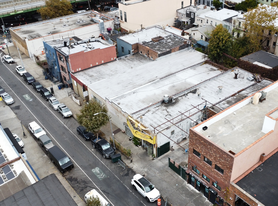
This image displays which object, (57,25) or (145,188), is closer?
(145,188)

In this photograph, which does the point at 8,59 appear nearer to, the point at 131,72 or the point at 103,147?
the point at 131,72

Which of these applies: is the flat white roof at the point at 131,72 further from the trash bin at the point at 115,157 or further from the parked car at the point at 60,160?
the parked car at the point at 60,160

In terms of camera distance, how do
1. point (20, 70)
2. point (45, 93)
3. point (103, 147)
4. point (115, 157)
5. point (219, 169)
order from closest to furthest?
point (219, 169), point (115, 157), point (103, 147), point (45, 93), point (20, 70)

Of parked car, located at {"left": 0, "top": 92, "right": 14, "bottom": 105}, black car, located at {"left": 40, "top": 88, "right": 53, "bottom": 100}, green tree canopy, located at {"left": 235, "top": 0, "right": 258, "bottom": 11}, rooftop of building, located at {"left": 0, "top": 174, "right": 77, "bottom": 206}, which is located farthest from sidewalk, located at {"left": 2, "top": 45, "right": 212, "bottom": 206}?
green tree canopy, located at {"left": 235, "top": 0, "right": 258, "bottom": 11}

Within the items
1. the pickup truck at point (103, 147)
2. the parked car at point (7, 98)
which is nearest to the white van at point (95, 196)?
the pickup truck at point (103, 147)

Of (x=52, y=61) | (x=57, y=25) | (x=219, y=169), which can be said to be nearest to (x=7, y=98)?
(x=52, y=61)
